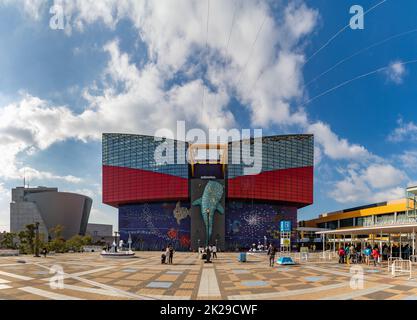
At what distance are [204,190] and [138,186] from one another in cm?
1990

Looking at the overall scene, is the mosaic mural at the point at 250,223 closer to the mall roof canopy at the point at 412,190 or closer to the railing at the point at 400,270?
the mall roof canopy at the point at 412,190

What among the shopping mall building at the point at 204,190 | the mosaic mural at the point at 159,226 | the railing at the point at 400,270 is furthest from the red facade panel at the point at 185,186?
the railing at the point at 400,270

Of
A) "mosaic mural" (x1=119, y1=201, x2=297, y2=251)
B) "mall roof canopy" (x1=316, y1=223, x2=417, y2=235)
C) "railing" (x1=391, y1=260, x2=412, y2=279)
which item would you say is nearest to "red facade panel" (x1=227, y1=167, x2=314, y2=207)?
"mosaic mural" (x1=119, y1=201, x2=297, y2=251)

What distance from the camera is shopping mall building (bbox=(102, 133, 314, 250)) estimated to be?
260 ft

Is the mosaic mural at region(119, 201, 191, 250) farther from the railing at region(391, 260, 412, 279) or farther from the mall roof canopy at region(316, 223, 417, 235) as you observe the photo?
the railing at region(391, 260, 412, 279)

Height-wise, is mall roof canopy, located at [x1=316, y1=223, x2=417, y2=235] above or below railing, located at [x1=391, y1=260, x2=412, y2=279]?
above

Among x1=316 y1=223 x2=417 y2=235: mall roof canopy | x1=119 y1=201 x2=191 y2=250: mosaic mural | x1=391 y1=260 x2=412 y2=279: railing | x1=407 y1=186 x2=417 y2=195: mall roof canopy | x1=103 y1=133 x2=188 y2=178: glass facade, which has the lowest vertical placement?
x1=119 y1=201 x2=191 y2=250: mosaic mural

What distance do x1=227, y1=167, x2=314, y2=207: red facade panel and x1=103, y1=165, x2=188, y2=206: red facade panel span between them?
14613 millimetres

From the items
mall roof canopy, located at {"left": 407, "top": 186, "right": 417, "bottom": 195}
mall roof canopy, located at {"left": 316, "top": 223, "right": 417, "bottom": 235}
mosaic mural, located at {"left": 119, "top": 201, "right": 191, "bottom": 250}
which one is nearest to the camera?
mall roof canopy, located at {"left": 316, "top": 223, "right": 417, "bottom": 235}

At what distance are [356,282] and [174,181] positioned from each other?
67872 mm

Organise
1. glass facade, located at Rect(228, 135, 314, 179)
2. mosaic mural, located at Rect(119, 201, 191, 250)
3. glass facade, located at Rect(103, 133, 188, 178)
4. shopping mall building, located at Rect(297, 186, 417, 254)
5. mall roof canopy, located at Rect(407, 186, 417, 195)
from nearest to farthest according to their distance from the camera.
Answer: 1. mall roof canopy, located at Rect(407, 186, 417, 195)
2. shopping mall building, located at Rect(297, 186, 417, 254)
3. glass facade, located at Rect(228, 135, 314, 179)
4. mosaic mural, located at Rect(119, 201, 191, 250)
5. glass facade, located at Rect(103, 133, 188, 178)

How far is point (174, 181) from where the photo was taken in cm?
8169

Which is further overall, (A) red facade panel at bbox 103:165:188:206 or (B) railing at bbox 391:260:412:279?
(A) red facade panel at bbox 103:165:188:206

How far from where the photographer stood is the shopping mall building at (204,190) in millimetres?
79312
